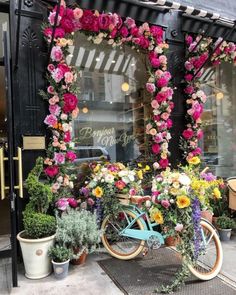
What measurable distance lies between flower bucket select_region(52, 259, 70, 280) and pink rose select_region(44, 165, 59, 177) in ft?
4.24

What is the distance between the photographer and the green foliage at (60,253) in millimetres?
3889

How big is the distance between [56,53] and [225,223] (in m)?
4.03

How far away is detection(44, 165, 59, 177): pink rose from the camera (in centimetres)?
454

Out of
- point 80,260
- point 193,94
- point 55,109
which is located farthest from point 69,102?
point 193,94

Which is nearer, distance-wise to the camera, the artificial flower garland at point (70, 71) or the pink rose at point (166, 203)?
the pink rose at point (166, 203)

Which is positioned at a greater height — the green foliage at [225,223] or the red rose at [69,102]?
the red rose at [69,102]

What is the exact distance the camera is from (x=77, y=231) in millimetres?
4051

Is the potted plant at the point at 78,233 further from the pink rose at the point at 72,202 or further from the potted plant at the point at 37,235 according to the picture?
the pink rose at the point at 72,202

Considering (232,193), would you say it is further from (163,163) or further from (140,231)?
(140,231)

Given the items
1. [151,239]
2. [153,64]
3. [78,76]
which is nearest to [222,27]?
[153,64]

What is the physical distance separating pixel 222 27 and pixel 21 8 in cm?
385

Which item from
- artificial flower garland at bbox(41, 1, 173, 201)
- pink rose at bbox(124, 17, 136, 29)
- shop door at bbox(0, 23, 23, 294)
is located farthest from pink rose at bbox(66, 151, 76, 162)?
pink rose at bbox(124, 17, 136, 29)

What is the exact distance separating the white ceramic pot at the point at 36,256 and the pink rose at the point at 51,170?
0.98 meters

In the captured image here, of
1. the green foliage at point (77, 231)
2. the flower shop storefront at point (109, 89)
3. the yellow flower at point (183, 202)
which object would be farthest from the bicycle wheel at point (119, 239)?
the yellow flower at point (183, 202)
